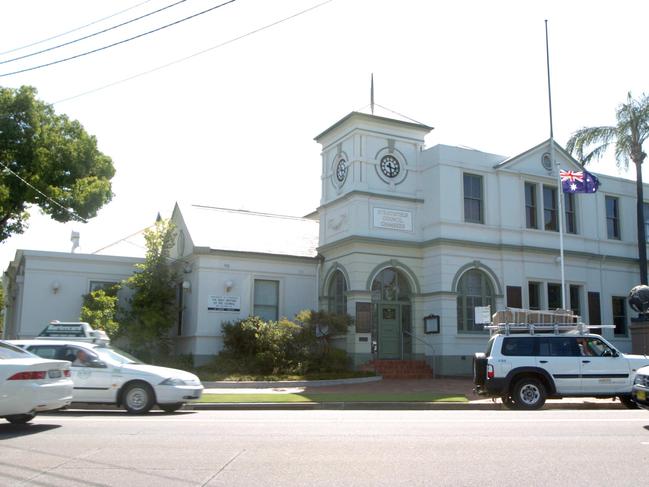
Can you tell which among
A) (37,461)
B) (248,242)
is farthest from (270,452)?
(248,242)

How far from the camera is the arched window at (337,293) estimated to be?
25812mm

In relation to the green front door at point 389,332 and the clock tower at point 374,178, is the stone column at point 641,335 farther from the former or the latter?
the clock tower at point 374,178

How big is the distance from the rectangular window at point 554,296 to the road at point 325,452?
617 inches

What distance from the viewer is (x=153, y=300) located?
25656mm

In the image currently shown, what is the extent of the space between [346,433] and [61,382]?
4.66 m

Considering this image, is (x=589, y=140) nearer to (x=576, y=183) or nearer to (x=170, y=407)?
(x=576, y=183)

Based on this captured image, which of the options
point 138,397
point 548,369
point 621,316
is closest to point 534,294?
point 621,316

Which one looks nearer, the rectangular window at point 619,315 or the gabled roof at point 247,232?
the gabled roof at point 247,232

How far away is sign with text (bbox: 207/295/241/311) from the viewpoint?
25.7 m

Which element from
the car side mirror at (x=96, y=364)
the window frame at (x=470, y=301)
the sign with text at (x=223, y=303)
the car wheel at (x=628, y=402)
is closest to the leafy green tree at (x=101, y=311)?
the sign with text at (x=223, y=303)

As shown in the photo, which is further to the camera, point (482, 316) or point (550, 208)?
point (550, 208)

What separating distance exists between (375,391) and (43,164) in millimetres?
22175

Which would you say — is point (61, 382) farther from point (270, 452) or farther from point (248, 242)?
point (248, 242)

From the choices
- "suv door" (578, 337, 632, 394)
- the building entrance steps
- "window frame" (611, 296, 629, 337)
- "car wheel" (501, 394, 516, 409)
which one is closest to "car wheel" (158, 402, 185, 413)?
"car wheel" (501, 394, 516, 409)
